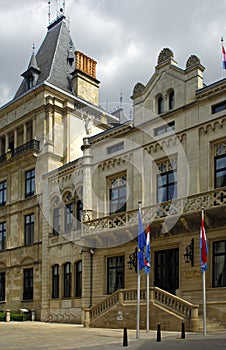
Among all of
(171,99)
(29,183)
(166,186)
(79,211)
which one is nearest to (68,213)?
(79,211)

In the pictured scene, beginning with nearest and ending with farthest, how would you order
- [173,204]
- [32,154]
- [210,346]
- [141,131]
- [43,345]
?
[210,346]
[43,345]
[173,204]
[141,131]
[32,154]

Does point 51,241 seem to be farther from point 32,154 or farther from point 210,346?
point 210,346

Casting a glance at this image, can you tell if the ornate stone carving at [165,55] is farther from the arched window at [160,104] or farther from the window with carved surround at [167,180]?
the window with carved surround at [167,180]

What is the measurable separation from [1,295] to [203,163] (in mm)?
22169

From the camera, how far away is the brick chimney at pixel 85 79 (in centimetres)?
4294

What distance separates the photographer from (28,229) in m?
39.3

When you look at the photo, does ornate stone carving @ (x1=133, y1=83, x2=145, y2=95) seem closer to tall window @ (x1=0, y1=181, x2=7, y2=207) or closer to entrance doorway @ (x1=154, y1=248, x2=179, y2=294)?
entrance doorway @ (x1=154, y1=248, x2=179, y2=294)

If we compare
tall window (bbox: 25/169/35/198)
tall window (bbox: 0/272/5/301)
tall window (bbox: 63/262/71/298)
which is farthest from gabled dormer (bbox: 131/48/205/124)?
tall window (bbox: 0/272/5/301)

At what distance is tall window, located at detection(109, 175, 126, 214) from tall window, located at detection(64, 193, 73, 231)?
13.6 ft

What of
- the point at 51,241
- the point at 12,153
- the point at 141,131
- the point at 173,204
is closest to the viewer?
the point at 173,204

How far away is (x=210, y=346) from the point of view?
51.1ft

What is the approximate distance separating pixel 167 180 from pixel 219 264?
574 cm

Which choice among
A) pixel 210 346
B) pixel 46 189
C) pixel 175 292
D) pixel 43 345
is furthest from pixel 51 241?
pixel 210 346

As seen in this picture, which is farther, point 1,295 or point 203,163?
point 1,295
